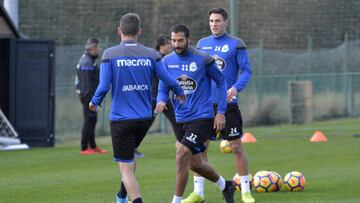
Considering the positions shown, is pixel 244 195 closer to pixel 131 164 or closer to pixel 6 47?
pixel 131 164

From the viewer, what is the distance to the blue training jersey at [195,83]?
33.5 feet

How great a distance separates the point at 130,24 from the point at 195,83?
1237 millimetres

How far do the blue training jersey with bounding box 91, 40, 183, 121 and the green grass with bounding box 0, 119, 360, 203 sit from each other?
6.12 ft

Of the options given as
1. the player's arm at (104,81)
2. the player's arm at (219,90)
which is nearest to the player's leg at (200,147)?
the player's arm at (219,90)

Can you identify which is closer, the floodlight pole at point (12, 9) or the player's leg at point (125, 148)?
the player's leg at point (125, 148)

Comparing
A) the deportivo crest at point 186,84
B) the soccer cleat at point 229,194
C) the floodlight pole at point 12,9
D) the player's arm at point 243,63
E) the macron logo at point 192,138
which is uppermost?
the floodlight pole at point 12,9

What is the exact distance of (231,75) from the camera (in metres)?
11.2

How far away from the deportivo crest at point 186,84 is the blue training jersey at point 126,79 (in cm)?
85

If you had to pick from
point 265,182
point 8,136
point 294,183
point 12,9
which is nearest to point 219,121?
point 265,182

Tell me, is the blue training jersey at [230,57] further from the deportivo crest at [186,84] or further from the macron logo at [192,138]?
the macron logo at [192,138]

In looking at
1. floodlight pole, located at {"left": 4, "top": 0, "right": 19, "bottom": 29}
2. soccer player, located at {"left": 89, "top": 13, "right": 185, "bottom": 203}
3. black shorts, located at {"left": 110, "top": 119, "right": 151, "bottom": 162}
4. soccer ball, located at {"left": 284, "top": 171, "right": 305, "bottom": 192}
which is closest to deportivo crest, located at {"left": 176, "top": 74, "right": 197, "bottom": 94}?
soccer player, located at {"left": 89, "top": 13, "right": 185, "bottom": 203}

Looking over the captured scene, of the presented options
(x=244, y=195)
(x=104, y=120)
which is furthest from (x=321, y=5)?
(x=244, y=195)

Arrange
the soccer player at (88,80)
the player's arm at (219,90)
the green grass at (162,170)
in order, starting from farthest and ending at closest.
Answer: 1. the soccer player at (88,80)
2. the green grass at (162,170)
3. the player's arm at (219,90)

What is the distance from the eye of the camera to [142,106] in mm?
9453
